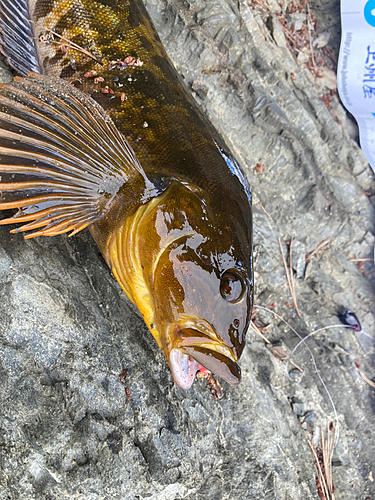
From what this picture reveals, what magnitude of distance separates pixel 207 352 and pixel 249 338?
1.60 metres

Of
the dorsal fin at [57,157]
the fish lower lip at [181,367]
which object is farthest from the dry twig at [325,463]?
the dorsal fin at [57,157]

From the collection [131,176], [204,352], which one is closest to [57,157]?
[131,176]

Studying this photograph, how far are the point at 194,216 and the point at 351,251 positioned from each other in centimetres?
366

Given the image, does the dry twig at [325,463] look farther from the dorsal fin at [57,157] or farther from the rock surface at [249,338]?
the dorsal fin at [57,157]

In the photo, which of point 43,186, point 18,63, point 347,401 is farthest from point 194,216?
point 347,401

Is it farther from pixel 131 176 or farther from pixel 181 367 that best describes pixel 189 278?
pixel 131 176

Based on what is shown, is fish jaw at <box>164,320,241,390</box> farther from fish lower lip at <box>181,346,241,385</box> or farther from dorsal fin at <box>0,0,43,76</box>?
dorsal fin at <box>0,0,43,76</box>

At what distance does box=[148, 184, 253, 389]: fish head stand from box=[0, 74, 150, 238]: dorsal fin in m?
0.39

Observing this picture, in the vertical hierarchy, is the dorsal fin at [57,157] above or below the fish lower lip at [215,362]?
above

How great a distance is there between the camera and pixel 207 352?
2.38m

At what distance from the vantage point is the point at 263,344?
13.2 ft

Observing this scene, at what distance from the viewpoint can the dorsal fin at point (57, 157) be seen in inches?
92.8

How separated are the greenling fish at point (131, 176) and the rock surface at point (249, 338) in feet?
1.14

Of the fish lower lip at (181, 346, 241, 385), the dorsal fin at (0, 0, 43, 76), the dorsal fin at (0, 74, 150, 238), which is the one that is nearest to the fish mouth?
the fish lower lip at (181, 346, 241, 385)
